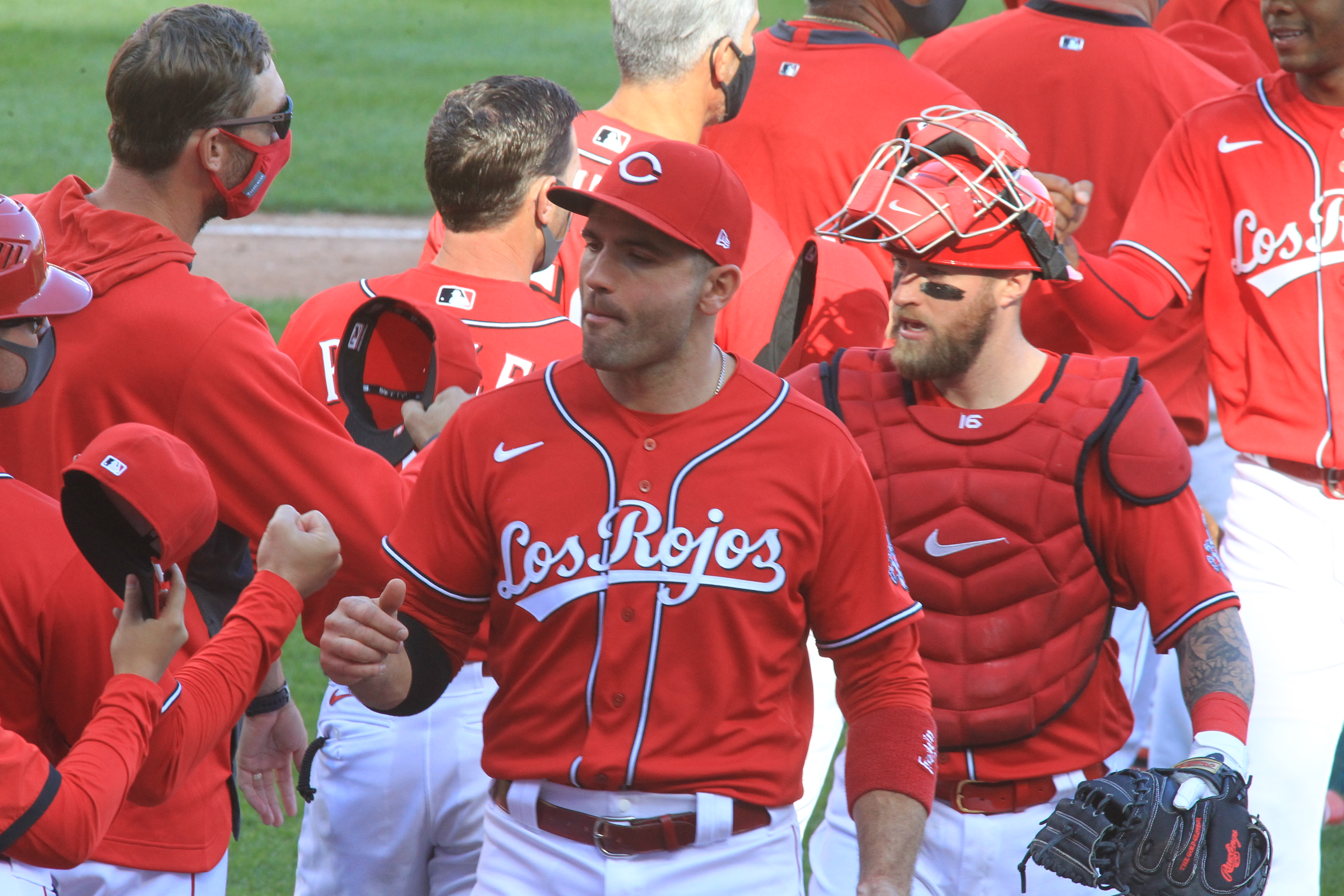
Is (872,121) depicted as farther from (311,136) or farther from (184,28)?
(311,136)

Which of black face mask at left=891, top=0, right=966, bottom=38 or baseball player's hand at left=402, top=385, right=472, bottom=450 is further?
black face mask at left=891, top=0, right=966, bottom=38

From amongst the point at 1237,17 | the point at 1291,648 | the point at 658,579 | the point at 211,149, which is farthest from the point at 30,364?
the point at 1237,17

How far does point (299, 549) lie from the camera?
277 cm

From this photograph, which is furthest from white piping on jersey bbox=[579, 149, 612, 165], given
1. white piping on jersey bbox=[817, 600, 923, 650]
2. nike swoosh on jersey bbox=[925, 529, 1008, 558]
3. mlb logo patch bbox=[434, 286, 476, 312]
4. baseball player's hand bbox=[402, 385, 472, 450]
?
white piping on jersey bbox=[817, 600, 923, 650]

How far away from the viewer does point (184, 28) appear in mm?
3092

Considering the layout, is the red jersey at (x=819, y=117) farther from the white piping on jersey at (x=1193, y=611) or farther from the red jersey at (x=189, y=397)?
the red jersey at (x=189, y=397)

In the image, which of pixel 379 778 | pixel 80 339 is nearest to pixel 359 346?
pixel 80 339

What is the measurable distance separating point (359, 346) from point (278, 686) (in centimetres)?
75

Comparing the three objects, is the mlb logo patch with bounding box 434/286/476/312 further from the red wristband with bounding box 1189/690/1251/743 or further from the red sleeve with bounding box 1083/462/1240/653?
the red wristband with bounding box 1189/690/1251/743

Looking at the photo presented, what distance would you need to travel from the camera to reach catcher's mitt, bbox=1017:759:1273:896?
2848 millimetres

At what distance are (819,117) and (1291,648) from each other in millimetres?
2001

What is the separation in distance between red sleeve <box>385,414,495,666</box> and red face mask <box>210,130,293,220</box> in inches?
32.1

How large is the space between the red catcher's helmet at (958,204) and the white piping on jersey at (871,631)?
928mm

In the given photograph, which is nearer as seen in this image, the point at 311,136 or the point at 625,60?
the point at 625,60
